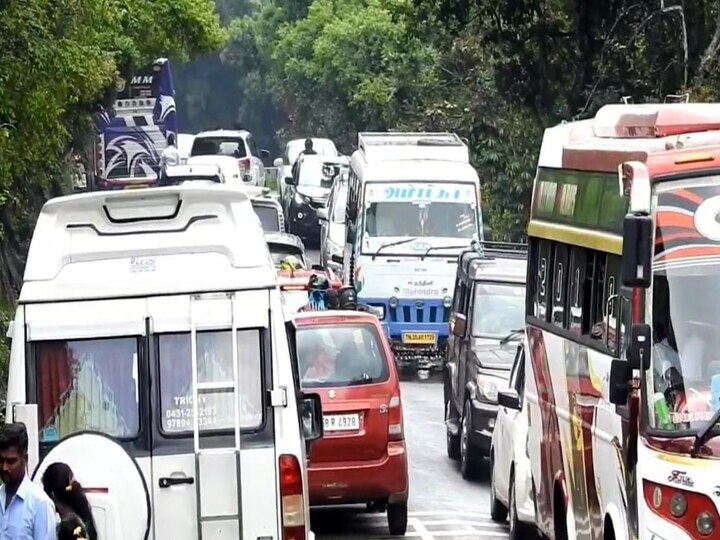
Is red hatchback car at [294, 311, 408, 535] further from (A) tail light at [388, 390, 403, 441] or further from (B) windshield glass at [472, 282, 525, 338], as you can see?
(B) windshield glass at [472, 282, 525, 338]

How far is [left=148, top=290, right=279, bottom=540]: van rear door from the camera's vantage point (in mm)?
8938

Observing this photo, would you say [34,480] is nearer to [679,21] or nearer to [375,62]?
[679,21]

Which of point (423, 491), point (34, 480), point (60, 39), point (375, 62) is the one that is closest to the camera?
point (34, 480)

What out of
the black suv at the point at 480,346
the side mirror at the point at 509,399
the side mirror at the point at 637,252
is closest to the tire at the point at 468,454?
the black suv at the point at 480,346

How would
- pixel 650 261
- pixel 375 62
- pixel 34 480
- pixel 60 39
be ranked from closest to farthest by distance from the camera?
1. pixel 650 261
2. pixel 34 480
3. pixel 60 39
4. pixel 375 62

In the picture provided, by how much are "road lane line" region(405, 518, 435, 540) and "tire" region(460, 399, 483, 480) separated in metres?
2.18

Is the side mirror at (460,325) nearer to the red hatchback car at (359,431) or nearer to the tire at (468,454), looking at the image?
the tire at (468,454)

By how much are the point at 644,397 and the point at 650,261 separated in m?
0.70

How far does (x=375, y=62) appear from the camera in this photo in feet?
168

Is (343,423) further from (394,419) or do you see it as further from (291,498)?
(291,498)

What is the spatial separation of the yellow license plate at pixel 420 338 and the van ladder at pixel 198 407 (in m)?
16.3

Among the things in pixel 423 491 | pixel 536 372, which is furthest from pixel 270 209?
pixel 536 372

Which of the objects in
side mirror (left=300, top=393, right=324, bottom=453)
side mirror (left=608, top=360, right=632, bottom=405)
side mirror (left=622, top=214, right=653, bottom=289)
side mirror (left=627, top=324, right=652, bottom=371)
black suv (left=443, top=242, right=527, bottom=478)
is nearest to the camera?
side mirror (left=622, top=214, right=653, bottom=289)

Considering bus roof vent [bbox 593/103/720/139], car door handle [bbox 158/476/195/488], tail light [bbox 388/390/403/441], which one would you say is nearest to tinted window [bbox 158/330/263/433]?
car door handle [bbox 158/476/195/488]
